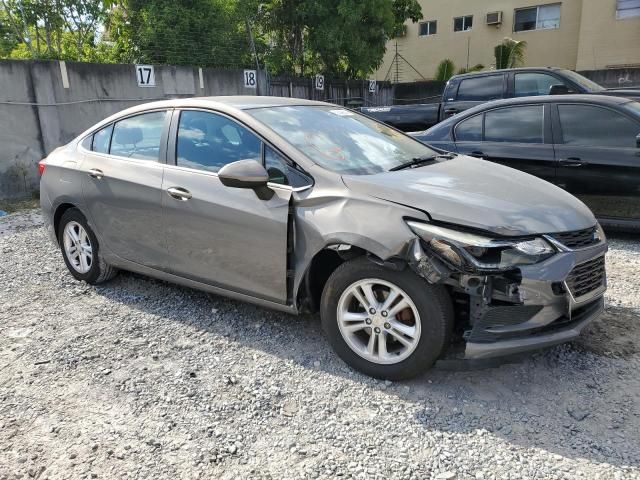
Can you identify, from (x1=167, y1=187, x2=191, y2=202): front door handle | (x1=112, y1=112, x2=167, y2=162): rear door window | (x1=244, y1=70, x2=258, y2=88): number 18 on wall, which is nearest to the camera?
(x1=167, y1=187, x2=191, y2=202): front door handle

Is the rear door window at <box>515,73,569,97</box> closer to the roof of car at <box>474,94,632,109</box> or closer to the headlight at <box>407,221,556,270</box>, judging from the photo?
the roof of car at <box>474,94,632,109</box>

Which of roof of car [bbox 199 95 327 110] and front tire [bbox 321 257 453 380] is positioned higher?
roof of car [bbox 199 95 327 110]

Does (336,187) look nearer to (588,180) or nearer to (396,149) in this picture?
(396,149)

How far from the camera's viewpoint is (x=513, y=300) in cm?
269

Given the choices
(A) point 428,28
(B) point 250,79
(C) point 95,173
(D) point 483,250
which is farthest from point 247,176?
(A) point 428,28

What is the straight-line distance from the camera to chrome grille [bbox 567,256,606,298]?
2798mm

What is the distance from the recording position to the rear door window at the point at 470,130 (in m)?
6.20

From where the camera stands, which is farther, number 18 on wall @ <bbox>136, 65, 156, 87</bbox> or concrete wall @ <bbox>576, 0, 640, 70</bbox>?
concrete wall @ <bbox>576, 0, 640, 70</bbox>

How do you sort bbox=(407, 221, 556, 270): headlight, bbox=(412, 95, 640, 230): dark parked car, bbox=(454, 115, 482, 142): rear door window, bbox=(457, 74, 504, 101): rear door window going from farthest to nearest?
bbox=(457, 74, 504, 101): rear door window → bbox=(454, 115, 482, 142): rear door window → bbox=(412, 95, 640, 230): dark parked car → bbox=(407, 221, 556, 270): headlight

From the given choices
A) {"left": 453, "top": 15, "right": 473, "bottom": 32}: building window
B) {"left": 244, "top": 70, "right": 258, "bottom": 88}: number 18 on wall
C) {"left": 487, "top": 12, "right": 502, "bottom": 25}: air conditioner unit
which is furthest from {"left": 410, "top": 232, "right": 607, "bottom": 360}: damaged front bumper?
{"left": 453, "top": 15, "right": 473, "bottom": 32}: building window

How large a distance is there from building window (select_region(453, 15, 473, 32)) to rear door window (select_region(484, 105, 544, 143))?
65.7 ft

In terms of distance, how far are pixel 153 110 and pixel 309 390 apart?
2.54 m

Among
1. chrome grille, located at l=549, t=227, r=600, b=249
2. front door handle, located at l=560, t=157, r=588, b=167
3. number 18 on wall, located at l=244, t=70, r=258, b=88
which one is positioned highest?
number 18 on wall, located at l=244, t=70, r=258, b=88

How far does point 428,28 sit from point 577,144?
71.5 ft
